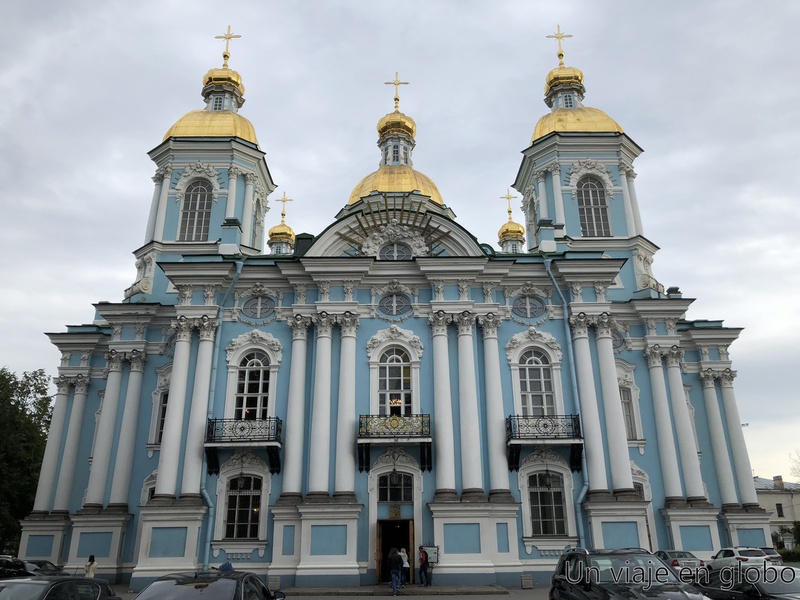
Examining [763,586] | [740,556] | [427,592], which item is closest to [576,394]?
[740,556]

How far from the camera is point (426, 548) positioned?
1805cm

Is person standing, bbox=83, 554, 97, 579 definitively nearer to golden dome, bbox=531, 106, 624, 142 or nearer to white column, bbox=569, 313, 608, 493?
white column, bbox=569, 313, 608, 493

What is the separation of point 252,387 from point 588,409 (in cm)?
1065

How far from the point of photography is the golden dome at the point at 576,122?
26859 mm

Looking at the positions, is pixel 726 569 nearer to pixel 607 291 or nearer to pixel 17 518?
pixel 607 291

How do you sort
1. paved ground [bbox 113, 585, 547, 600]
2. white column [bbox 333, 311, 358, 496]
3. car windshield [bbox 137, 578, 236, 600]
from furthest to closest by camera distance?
white column [bbox 333, 311, 358, 496], paved ground [bbox 113, 585, 547, 600], car windshield [bbox 137, 578, 236, 600]

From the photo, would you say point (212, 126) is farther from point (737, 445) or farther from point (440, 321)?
point (737, 445)

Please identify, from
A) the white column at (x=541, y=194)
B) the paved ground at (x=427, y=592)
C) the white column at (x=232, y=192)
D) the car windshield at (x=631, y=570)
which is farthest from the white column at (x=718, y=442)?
the white column at (x=232, y=192)

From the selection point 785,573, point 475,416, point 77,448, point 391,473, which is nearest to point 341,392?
point 391,473

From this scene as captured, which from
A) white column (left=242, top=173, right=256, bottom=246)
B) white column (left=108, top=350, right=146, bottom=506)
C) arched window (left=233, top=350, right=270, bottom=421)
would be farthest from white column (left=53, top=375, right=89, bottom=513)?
white column (left=242, top=173, right=256, bottom=246)

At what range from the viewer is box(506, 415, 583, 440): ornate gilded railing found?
19672 millimetres

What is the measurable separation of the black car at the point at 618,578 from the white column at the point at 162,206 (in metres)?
19.8

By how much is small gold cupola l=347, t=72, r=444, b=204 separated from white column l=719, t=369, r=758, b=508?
13751 millimetres

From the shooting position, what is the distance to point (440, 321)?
20969 millimetres
